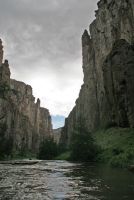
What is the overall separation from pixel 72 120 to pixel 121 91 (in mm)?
113838

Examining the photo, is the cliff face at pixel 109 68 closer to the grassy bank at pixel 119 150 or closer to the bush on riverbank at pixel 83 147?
the grassy bank at pixel 119 150

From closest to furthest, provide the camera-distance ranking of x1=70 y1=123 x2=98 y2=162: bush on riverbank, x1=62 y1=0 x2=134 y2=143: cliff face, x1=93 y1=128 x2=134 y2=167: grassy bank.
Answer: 1. x1=93 y1=128 x2=134 y2=167: grassy bank
2. x1=70 y1=123 x2=98 y2=162: bush on riverbank
3. x1=62 y1=0 x2=134 y2=143: cliff face

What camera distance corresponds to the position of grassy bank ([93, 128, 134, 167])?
5354cm

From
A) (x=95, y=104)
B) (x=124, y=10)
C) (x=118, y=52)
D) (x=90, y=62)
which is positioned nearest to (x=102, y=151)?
(x=118, y=52)

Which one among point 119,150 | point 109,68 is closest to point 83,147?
point 119,150

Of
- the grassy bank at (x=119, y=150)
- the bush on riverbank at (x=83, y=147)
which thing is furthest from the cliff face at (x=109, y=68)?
the bush on riverbank at (x=83, y=147)

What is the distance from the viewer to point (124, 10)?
396 ft

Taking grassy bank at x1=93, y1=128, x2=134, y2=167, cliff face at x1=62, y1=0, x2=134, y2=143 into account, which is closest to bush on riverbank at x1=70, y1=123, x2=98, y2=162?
grassy bank at x1=93, y1=128, x2=134, y2=167

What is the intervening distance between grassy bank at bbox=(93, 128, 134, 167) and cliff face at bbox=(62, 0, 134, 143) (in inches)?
147

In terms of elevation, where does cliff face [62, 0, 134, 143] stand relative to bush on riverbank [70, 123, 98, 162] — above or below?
above

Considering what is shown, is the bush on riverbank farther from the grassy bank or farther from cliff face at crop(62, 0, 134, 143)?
cliff face at crop(62, 0, 134, 143)

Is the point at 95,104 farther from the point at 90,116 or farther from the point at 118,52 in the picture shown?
the point at 118,52

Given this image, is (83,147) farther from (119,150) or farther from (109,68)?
(109,68)

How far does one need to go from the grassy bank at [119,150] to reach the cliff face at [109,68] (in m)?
3.73
